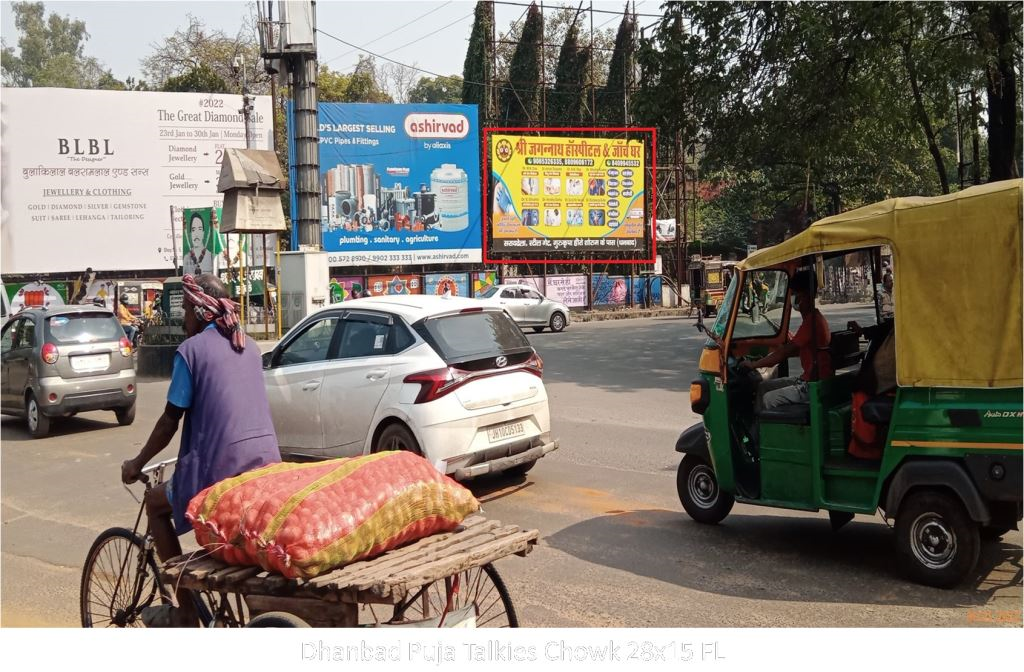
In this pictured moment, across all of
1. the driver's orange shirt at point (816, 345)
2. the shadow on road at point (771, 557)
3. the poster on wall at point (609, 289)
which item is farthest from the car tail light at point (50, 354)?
the poster on wall at point (609, 289)

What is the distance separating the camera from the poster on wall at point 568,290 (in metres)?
39.3

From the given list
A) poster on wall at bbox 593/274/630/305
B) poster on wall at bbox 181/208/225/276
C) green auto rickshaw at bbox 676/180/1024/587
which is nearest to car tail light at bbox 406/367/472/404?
green auto rickshaw at bbox 676/180/1024/587

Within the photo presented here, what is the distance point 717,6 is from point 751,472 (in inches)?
548

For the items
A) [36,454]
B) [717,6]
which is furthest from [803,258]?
[717,6]

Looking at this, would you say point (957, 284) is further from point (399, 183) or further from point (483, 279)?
point (483, 279)

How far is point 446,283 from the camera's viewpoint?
38094 millimetres

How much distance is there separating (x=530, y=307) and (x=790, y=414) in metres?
24.1

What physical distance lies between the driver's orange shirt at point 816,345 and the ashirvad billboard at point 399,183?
1248 inches

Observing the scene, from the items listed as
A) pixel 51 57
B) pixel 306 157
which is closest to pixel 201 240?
pixel 306 157

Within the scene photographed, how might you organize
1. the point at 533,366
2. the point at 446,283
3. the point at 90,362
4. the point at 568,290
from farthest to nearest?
the point at 568,290, the point at 446,283, the point at 90,362, the point at 533,366

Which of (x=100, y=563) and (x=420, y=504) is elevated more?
(x=420, y=504)

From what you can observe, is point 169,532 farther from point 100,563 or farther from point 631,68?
point 631,68

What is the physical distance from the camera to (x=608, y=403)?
1334 centimetres

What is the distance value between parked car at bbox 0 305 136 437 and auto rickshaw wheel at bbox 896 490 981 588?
10.5 m
